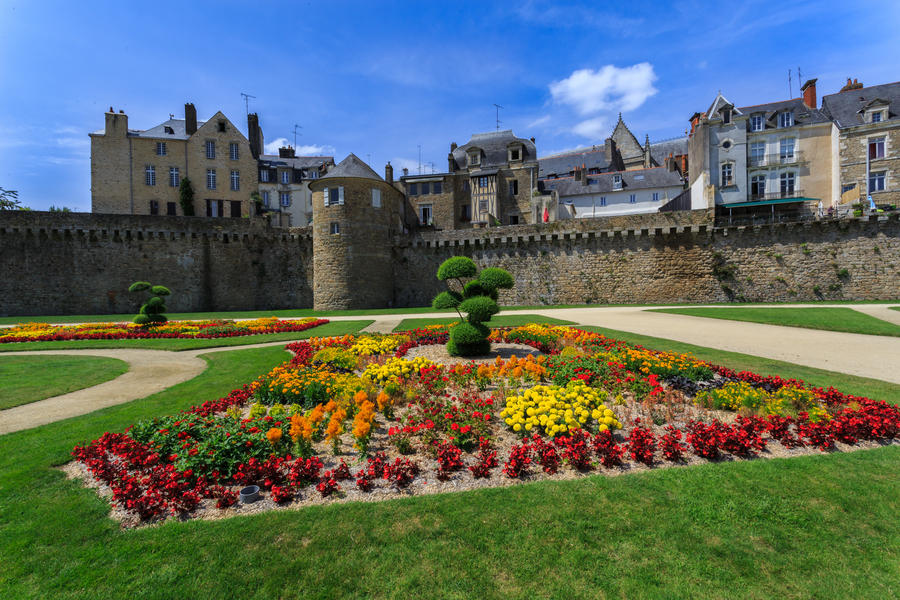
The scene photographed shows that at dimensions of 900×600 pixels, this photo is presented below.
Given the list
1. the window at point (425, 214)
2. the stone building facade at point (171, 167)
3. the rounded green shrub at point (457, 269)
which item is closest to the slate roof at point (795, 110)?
the window at point (425, 214)

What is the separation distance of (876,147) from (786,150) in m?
5.52

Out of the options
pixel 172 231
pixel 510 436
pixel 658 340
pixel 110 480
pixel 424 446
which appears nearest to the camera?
pixel 110 480

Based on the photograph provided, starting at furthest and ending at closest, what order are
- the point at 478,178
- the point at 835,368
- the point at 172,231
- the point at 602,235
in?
the point at 478,178 → the point at 172,231 → the point at 602,235 → the point at 835,368

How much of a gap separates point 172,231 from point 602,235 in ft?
108

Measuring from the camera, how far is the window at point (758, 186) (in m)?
34.7

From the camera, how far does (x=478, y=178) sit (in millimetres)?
42500

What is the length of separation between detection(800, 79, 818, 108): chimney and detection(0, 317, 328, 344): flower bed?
45614mm

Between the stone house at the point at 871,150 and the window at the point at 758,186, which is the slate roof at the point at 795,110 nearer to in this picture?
the stone house at the point at 871,150

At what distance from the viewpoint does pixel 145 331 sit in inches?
→ 636

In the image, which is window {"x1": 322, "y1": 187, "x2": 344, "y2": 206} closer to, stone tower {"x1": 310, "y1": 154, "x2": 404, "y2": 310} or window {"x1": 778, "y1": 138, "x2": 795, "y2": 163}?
stone tower {"x1": 310, "y1": 154, "x2": 404, "y2": 310}

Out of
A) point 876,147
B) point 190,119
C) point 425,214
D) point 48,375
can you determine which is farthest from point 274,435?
point 190,119

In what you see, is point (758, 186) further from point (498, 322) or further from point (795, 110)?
point (498, 322)

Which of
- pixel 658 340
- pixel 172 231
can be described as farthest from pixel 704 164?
pixel 172 231

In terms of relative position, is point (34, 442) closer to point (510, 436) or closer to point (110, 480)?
point (110, 480)
